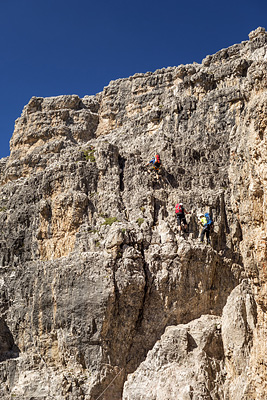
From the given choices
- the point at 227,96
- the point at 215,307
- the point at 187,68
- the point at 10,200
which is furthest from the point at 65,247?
the point at 187,68

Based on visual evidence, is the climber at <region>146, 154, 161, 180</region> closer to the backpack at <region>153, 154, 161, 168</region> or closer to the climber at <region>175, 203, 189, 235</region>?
the backpack at <region>153, 154, 161, 168</region>

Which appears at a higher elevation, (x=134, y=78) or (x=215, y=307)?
(x=134, y=78)

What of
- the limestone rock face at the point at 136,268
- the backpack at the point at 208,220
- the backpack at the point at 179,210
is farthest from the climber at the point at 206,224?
the backpack at the point at 179,210

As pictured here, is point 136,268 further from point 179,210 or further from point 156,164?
point 156,164

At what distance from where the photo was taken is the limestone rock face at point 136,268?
2203cm

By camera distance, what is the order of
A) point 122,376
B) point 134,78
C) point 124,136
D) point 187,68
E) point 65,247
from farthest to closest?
point 134,78 → point 187,68 → point 124,136 → point 65,247 → point 122,376

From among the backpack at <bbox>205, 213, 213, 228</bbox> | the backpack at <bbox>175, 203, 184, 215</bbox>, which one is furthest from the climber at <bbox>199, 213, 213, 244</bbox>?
the backpack at <bbox>175, 203, 184, 215</bbox>

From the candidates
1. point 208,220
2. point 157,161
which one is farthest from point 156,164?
point 208,220

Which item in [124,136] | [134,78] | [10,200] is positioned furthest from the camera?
[134,78]

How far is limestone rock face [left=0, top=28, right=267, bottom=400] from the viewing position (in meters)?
22.0

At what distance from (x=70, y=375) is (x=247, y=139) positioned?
15.5 metres

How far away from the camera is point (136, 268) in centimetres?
2508

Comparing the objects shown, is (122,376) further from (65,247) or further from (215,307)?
(65,247)

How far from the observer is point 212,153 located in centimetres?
3059
